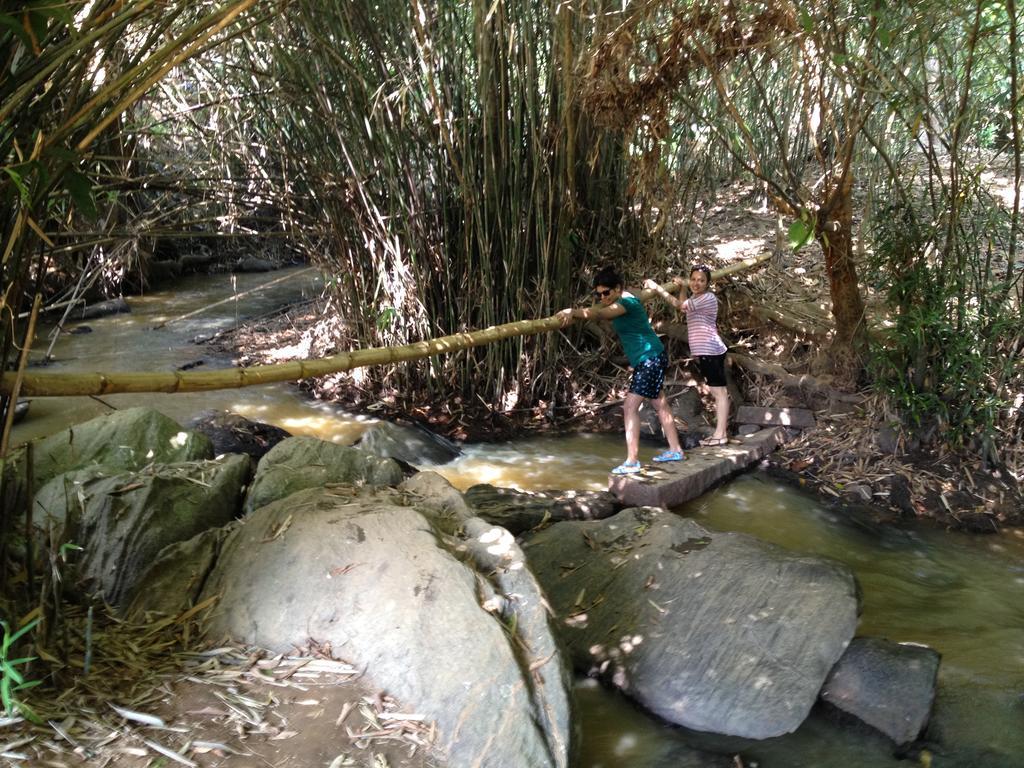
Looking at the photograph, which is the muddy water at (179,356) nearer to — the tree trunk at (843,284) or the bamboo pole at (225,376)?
the bamboo pole at (225,376)

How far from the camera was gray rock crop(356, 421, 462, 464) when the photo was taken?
4.44m

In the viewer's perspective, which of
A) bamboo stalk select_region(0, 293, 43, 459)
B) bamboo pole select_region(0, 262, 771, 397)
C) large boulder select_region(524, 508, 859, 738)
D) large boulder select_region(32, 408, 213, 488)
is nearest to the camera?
bamboo stalk select_region(0, 293, 43, 459)

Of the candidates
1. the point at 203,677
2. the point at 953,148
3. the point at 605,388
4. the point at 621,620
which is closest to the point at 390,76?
the point at 605,388

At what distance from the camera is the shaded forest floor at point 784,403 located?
3.95 m

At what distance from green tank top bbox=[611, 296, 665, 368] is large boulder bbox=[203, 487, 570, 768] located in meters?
2.07

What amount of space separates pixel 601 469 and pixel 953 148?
2331mm

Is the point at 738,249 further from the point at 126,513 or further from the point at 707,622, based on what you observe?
the point at 126,513

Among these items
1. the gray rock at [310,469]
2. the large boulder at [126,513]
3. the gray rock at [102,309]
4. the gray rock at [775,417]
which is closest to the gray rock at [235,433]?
the gray rock at [310,469]

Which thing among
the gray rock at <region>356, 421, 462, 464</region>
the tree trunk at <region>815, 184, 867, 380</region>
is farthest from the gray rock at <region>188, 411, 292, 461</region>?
the tree trunk at <region>815, 184, 867, 380</region>

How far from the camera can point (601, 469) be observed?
453cm

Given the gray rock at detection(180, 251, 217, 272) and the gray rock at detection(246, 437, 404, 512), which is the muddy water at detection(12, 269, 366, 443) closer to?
the gray rock at detection(180, 251, 217, 272)

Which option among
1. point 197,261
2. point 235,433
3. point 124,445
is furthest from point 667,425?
point 197,261

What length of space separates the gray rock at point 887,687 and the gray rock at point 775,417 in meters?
2.34

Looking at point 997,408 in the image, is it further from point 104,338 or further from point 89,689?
point 104,338
